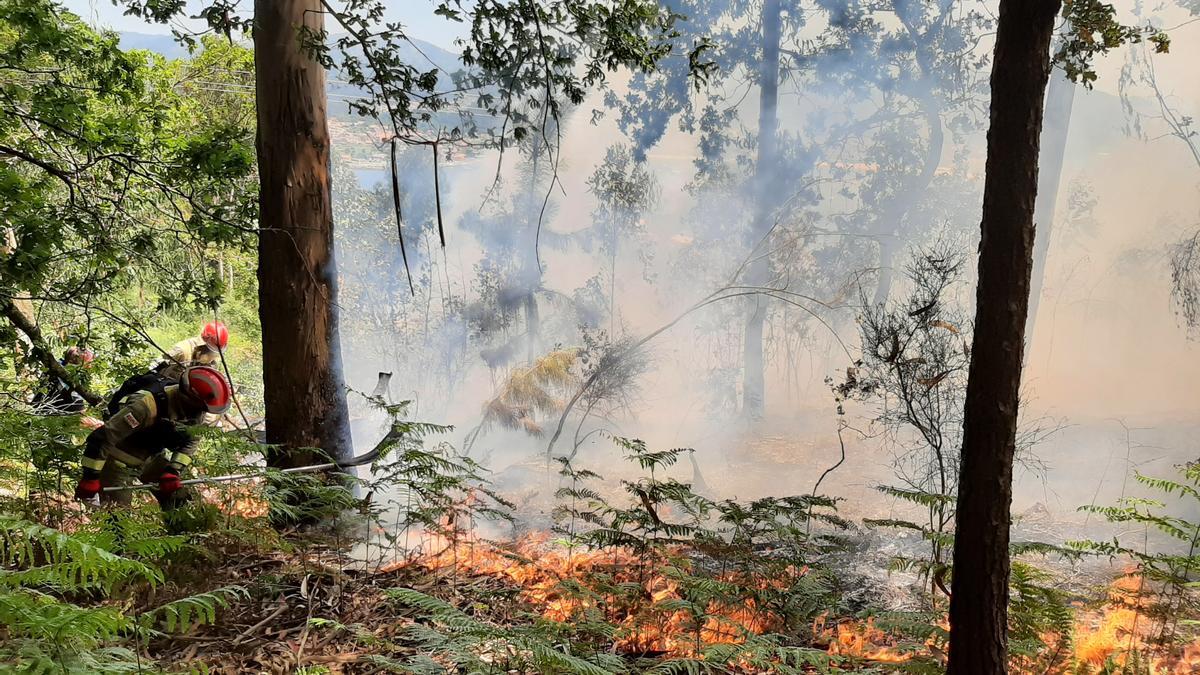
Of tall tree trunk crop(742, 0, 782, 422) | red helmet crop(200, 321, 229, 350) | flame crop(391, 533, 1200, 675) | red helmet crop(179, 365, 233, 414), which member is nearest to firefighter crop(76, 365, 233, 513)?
red helmet crop(179, 365, 233, 414)

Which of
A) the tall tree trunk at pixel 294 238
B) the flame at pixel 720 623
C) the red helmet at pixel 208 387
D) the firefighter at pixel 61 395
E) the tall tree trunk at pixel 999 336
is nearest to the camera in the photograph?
the tall tree trunk at pixel 999 336

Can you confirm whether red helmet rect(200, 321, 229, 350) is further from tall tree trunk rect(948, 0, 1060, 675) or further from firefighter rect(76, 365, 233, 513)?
tall tree trunk rect(948, 0, 1060, 675)

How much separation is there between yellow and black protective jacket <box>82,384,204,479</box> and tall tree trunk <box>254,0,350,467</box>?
1.91 ft

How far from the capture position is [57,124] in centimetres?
412

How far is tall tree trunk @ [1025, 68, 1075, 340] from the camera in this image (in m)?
8.27

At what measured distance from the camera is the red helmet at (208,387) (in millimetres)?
3926

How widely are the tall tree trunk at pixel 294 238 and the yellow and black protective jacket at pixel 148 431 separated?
1.91ft

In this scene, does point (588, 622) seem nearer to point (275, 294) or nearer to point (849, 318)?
point (275, 294)

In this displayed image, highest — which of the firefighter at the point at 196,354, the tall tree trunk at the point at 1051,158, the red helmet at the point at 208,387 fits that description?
the tall tree trunk at the point at 1051,158

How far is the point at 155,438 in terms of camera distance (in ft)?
13.9

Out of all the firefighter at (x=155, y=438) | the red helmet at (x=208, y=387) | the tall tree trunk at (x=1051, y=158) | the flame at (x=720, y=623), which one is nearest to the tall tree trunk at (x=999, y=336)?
the flame at (x=720, y=623)

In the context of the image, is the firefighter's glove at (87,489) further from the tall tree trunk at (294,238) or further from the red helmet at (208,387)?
the tall tree trunk at (294,238)

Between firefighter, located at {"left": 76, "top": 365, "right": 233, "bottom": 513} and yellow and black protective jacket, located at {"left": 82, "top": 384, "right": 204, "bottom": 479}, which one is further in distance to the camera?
yellow and black protective jacket, located at {"left": 82, "top": 384, "right": 204, "bottom": 479}

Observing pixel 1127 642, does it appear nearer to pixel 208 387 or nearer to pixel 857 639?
pixel 857 639
